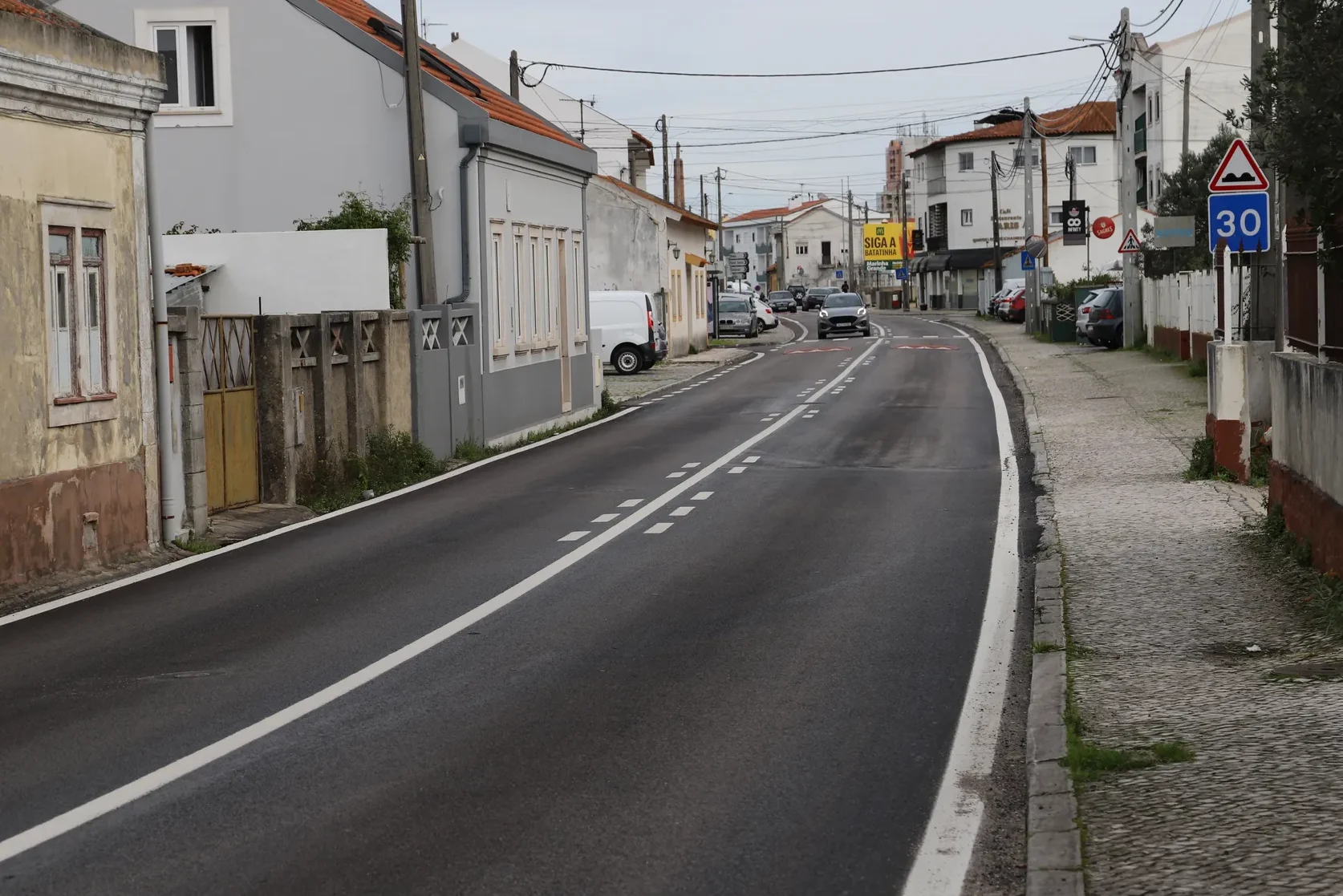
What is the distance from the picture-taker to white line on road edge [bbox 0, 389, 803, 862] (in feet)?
20.7

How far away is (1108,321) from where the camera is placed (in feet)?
153

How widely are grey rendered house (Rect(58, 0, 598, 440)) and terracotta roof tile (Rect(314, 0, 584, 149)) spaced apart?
0.17 m

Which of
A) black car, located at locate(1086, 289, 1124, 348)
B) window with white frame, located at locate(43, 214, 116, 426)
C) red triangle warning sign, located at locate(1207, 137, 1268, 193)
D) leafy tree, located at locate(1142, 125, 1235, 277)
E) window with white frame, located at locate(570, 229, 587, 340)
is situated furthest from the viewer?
black car, located at locate(1086, 289, 1124, 348)

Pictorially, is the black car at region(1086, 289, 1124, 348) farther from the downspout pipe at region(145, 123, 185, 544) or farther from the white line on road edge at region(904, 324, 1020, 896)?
the downspout pipe at region(145, 123, 185, 544)

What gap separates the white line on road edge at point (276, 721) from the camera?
20.7ft

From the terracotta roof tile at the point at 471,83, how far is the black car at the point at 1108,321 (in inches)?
749

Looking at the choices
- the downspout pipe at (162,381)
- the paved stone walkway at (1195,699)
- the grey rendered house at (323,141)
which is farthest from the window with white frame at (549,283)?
the downspout pipe at (162,381)

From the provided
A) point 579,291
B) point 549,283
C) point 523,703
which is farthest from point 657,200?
point 523,703

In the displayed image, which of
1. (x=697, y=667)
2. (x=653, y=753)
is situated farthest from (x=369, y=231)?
(x=653, y=753)

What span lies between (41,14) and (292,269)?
7.41 m

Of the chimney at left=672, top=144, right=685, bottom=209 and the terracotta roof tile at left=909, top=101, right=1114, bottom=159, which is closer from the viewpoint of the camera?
the chimney at left=672, top=144, right=685, bottom=209

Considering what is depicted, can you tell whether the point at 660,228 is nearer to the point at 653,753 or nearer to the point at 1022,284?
the point at 1022,284

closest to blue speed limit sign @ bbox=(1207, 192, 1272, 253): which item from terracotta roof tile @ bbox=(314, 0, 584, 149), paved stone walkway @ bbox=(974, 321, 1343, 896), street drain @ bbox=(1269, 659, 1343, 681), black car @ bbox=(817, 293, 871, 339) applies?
paved stone walkway @ bbox=(974, 321, 1343, 896)

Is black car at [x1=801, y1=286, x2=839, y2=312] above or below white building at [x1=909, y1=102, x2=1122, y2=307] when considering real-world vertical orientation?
below
